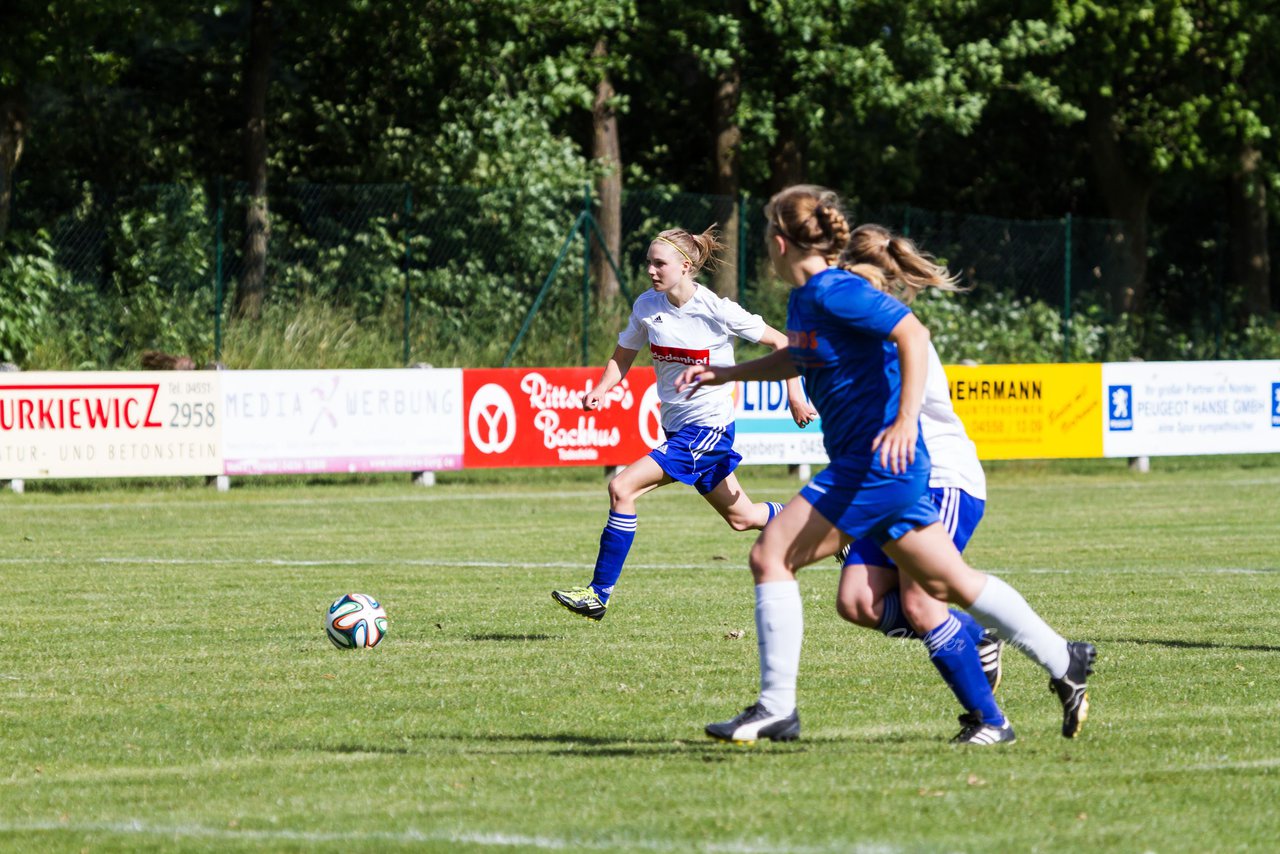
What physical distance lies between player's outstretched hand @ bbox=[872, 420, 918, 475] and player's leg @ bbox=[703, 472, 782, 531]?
182 inches

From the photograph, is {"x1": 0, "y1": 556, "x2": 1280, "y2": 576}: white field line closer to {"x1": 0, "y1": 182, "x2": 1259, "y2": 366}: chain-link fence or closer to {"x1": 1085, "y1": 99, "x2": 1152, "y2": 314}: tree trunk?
{"x1": 0, "y1": 182, "x2": 1259, "y2": 366}: chain-link fence

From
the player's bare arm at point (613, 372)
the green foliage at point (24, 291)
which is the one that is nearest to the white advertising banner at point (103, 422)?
the green foliage at point (24, 291)

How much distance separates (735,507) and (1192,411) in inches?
587

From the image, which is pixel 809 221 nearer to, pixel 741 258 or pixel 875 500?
pixel 875 500

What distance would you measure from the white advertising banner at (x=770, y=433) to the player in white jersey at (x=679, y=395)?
38.6ft

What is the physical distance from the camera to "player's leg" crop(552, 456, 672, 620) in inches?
396

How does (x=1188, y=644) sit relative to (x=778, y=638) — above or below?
below

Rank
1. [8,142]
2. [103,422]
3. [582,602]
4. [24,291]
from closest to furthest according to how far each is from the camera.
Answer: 1. [582,602]
2. [103,422]
3. [24,291]
4. [8,142]

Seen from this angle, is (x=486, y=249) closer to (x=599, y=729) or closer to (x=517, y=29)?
(x=517, y=29)

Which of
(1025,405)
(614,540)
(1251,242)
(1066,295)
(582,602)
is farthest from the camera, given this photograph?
(1251,242)

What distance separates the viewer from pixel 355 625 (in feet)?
31.0

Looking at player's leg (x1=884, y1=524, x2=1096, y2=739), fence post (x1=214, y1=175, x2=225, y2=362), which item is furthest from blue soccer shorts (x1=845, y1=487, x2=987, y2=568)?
fence post (x1=214, y1=175, x2=225, y2=362)

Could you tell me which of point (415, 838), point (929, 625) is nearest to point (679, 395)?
point (929, 625)

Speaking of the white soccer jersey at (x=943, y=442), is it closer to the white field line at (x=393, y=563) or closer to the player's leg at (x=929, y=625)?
the player's leg at (x=929, y=625)
